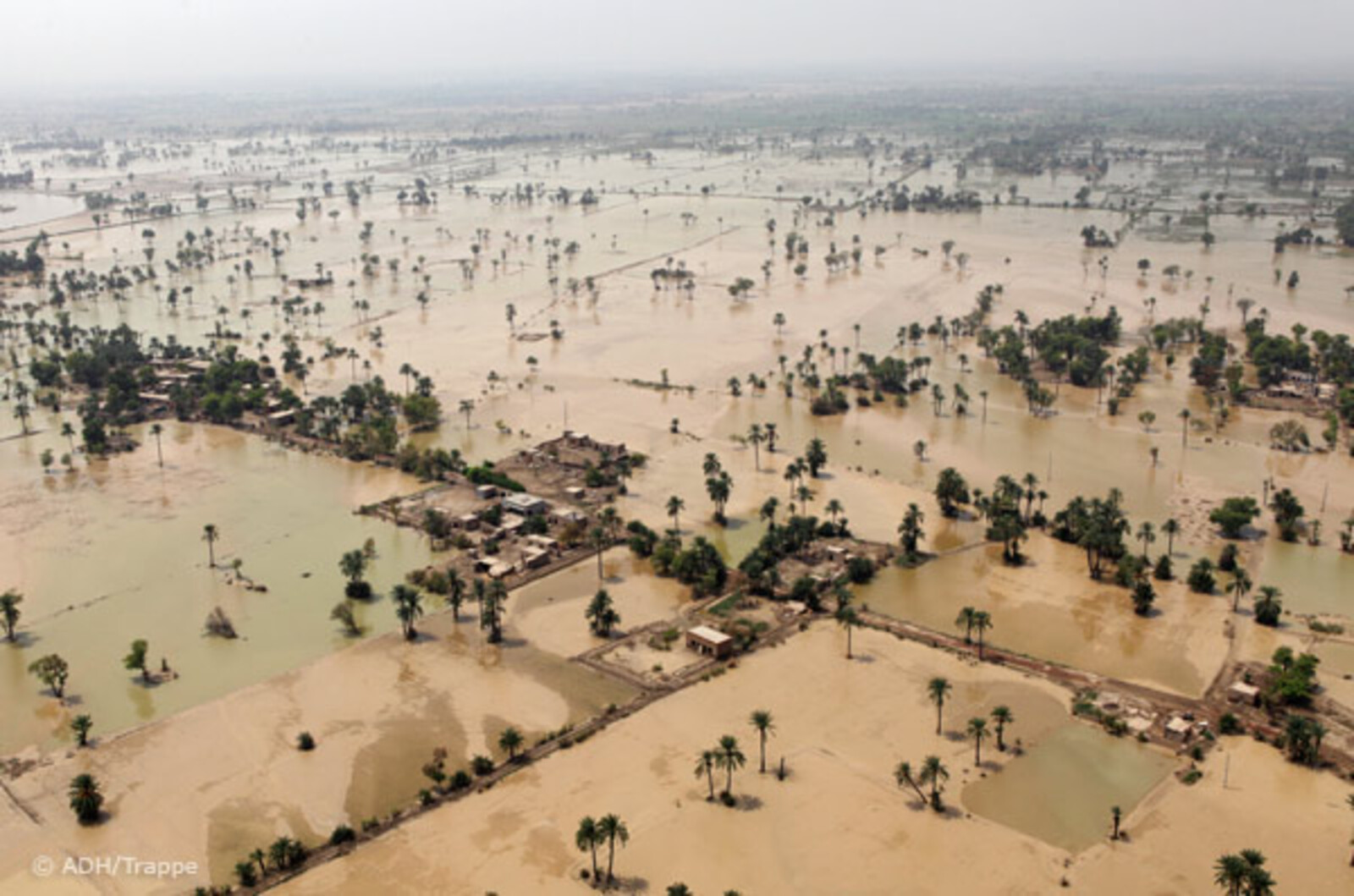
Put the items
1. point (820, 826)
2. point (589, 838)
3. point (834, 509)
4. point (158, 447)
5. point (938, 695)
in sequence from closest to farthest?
point (589, 838) → point (820, 826) → point (938, 695) → point (834, 509) → point (158, 447)

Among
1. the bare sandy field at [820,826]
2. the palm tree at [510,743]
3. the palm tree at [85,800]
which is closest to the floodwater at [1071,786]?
the bare sandy field at [820,826]

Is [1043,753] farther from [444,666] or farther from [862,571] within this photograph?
[444,666]

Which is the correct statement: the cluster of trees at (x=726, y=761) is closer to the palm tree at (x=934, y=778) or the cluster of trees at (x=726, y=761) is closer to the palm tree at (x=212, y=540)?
the palm tree at (x=934, y=778)

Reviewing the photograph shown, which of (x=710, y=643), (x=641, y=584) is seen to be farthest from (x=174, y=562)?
Result: (x=710, y=643)

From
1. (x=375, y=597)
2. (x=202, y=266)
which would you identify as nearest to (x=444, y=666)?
(x=375, y=597)

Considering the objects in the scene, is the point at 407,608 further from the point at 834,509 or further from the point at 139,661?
the point at 834,509

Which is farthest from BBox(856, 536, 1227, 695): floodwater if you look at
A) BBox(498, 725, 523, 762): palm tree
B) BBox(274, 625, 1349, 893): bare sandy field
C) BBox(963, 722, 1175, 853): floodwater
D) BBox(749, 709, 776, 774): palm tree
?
BBox(498, 725, 523, 762): palm tree
